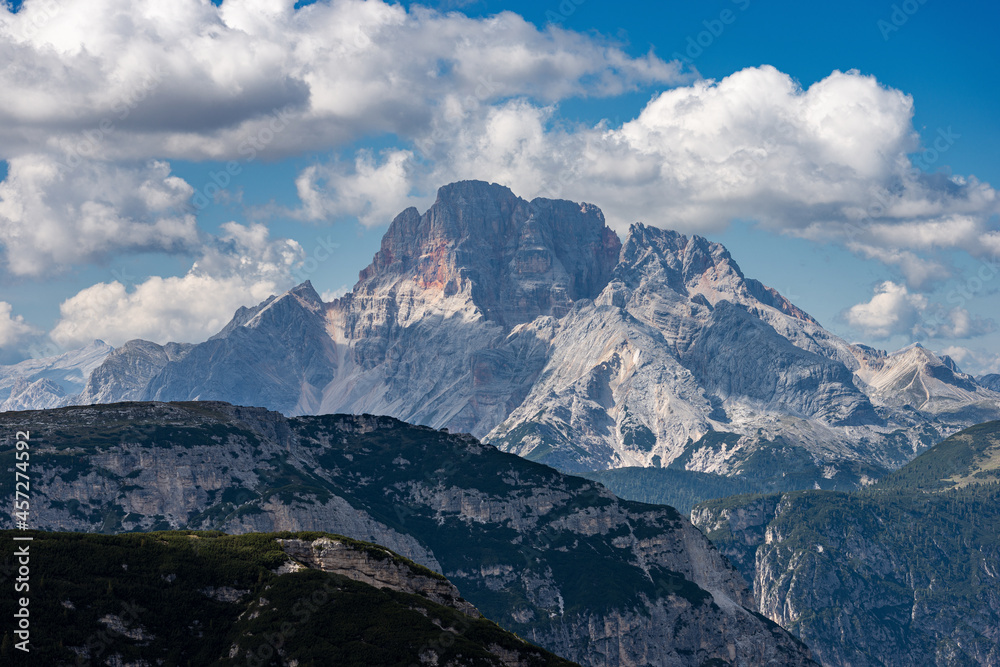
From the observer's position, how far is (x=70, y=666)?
19600 centimetres

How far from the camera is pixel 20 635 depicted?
195m

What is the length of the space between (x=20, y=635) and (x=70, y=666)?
424 inches
